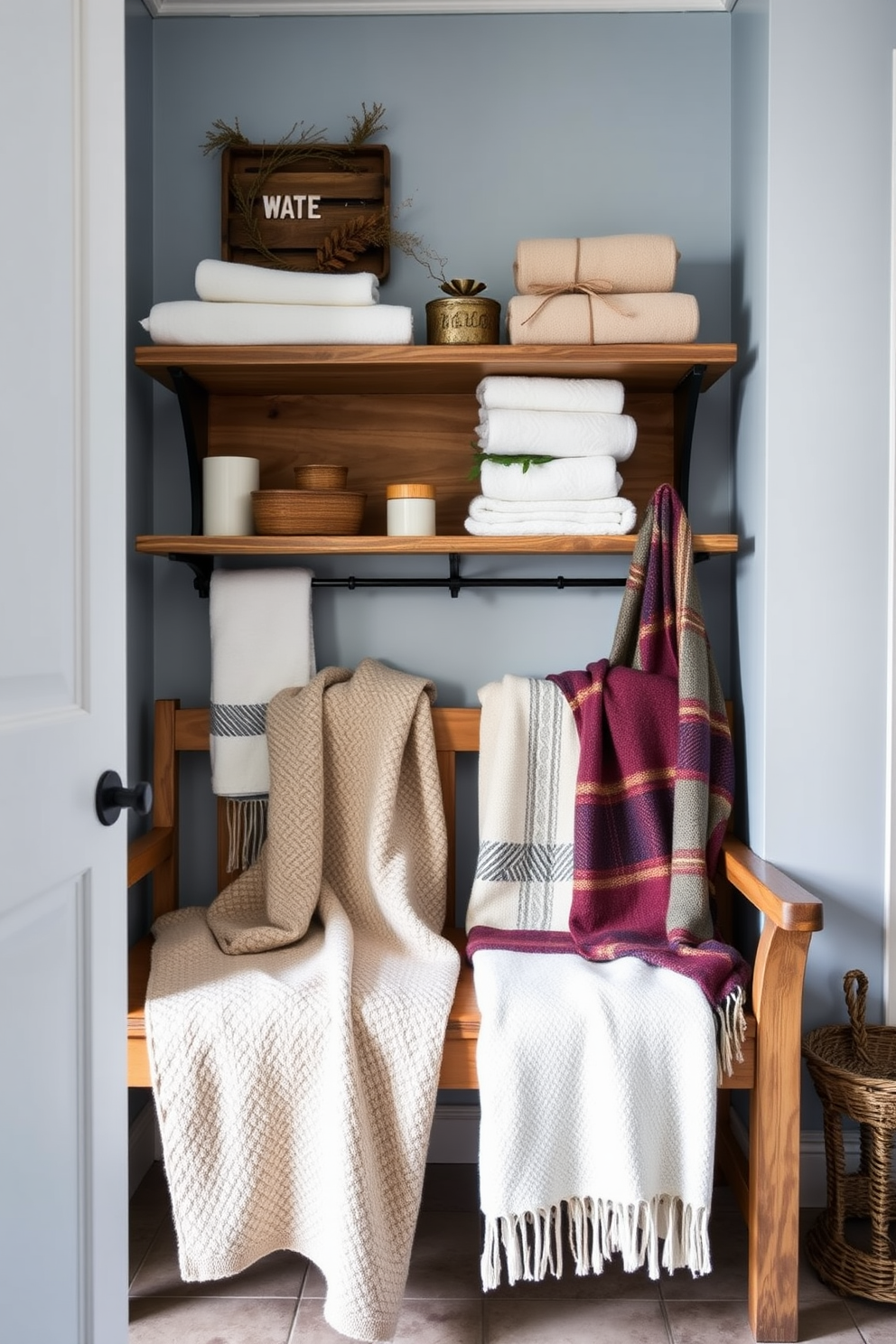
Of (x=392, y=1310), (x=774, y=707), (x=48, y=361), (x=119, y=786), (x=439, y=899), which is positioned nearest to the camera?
(x=48, y=361)

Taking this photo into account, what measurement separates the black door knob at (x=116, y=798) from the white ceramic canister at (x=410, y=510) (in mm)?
994

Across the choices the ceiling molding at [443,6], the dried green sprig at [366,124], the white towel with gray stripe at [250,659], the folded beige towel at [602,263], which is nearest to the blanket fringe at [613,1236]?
the white towel with gray stripe at [250,659]

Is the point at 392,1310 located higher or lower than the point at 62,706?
lower

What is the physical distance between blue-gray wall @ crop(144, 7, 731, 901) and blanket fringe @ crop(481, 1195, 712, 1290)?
1.00 meters

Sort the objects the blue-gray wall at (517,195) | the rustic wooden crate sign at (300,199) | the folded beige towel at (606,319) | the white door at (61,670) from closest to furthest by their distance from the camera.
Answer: the white door at (61,670) → the folded beige towel at (606,319) → the blue-gray wall at (517,195) → the rustic wooden crate sign at (300,199)

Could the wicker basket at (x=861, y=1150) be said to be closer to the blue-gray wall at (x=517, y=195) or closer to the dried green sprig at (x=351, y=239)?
the blue-gray wall at (x=517, y=195)

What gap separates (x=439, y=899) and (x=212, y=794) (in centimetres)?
51

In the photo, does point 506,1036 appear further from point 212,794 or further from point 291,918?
point 212,794

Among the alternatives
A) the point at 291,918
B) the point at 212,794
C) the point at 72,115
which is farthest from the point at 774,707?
the point at 72,115

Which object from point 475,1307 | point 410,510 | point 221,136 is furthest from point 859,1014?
point 221,136

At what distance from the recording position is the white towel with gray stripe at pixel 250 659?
84.0 inches

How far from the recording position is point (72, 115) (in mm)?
1104

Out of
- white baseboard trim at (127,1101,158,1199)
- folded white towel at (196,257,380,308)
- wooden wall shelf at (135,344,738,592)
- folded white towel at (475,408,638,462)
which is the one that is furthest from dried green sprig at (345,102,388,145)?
white baseboard trim at (127,1101,158,1199)

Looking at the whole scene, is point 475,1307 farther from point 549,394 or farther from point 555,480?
point 549,394
